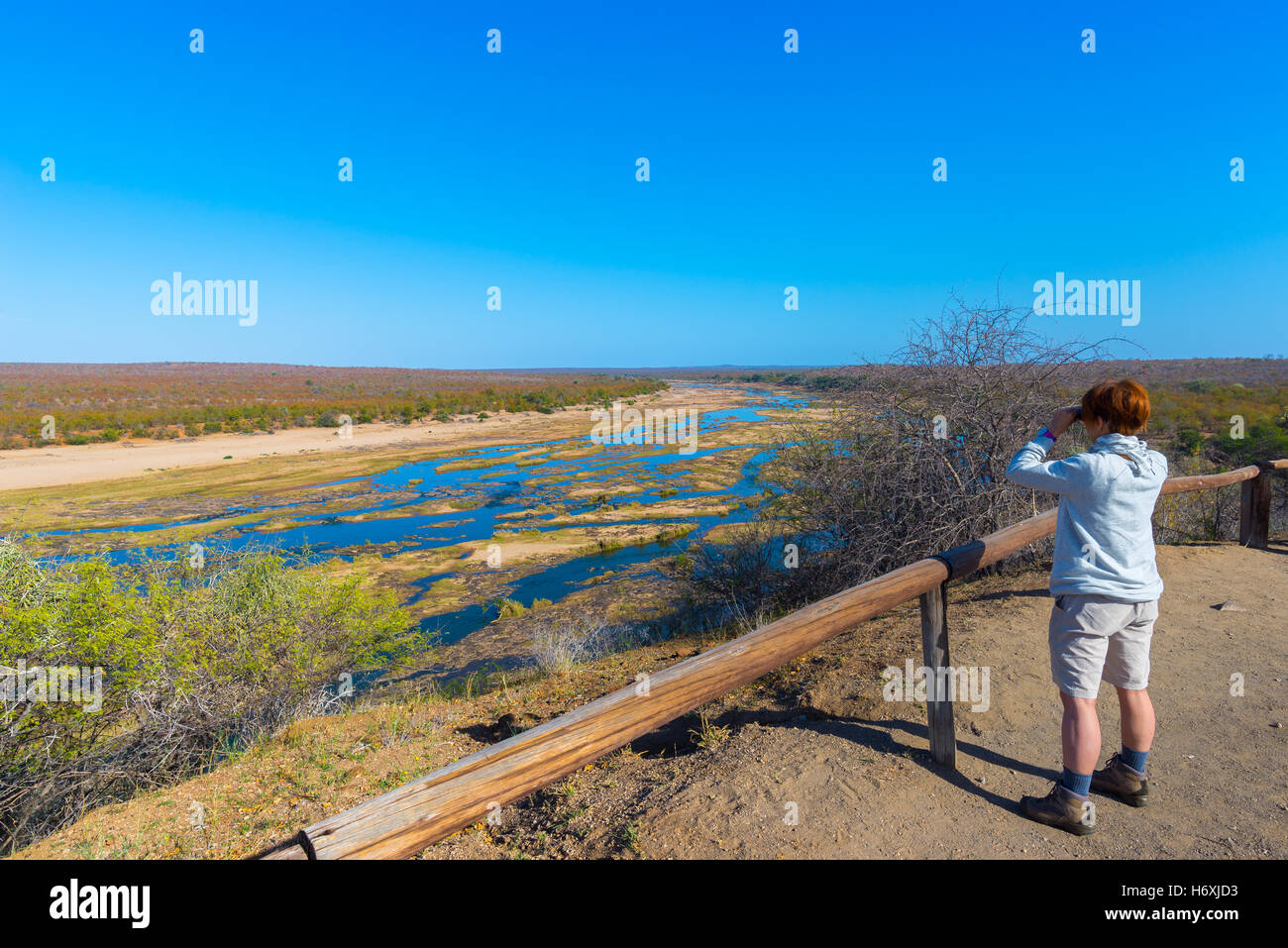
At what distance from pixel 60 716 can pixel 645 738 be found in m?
4.40

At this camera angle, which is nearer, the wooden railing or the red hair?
the wooden railing

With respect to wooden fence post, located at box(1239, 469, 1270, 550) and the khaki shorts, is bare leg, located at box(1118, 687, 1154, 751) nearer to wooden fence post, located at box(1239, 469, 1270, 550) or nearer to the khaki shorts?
the khaki shorts

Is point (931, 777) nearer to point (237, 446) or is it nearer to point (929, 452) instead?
point (929, 452)

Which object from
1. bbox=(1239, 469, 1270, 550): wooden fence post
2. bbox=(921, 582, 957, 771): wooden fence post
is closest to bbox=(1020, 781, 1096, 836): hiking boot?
bbox=(921, 582, 957, 771): wooden fence post

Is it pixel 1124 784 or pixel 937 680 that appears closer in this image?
pixel 1124 784

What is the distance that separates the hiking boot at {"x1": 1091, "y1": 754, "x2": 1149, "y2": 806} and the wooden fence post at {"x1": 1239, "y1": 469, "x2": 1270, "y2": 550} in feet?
20.2

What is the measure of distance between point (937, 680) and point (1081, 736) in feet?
2.21

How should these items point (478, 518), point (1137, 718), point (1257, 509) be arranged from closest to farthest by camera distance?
1. point (1137, 718)
2. point (1257, 509)
3. point (478, 518)

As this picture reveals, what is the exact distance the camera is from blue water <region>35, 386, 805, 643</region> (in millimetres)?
Result: 13597

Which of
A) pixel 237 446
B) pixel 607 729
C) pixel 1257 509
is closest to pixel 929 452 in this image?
pixel 1257 509

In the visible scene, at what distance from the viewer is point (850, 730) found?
12.5 ft

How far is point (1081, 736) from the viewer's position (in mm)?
2674
